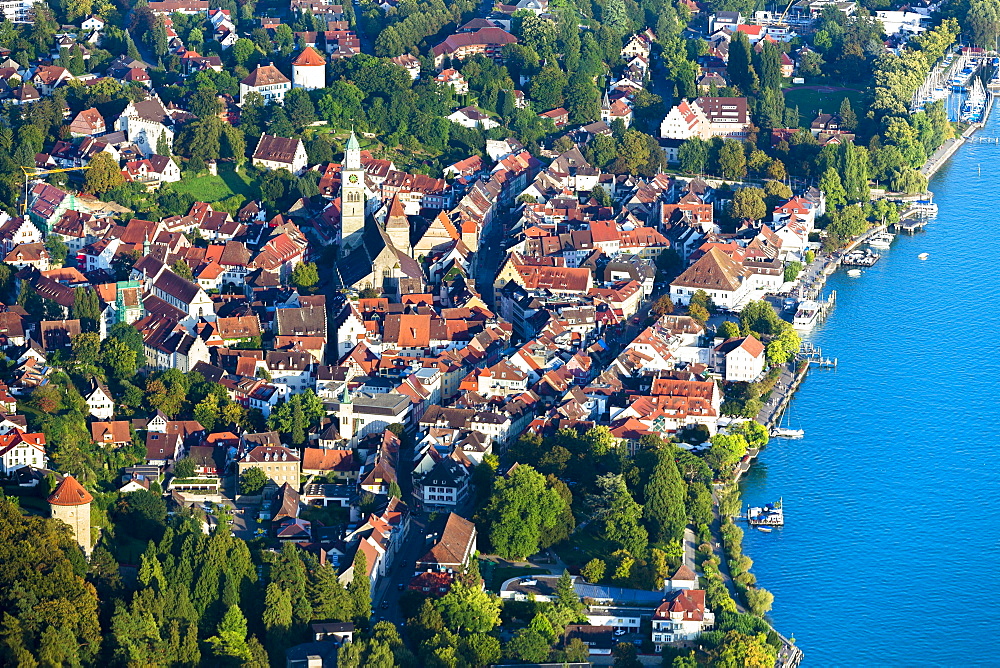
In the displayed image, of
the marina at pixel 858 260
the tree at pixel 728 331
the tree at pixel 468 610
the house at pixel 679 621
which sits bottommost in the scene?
the marina at pixel 858 260

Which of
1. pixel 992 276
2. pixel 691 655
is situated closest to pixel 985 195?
pixel 992 276

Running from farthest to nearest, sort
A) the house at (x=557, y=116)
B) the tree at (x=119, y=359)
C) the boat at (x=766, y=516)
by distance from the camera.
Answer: the house at (x=557, y=116)
the tree at (x=119, y=359)
the boat at (x=766, y=516)

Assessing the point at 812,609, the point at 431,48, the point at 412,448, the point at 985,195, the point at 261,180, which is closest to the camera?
the point at 812,609

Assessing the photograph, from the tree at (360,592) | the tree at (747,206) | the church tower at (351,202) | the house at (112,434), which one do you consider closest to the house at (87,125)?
the church tower at (351,202)

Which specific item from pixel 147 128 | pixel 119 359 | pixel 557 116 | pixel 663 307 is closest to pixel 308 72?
pixel 147 128

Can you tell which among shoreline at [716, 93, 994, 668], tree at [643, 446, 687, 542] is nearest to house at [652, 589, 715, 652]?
shoreline at [716, 93, 994, 668]

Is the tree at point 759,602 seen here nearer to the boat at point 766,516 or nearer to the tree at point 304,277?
→ the boat at point 766,516

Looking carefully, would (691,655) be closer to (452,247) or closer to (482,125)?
(452,247)

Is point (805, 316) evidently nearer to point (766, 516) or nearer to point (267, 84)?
point (766, 516)

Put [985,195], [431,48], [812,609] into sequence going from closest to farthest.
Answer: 1. [812,609]
2. [985,195]
3. [431,48]
